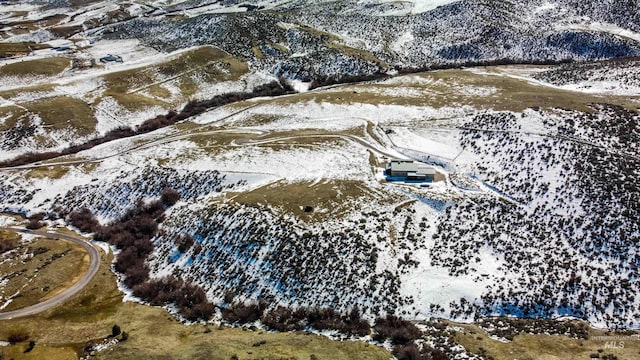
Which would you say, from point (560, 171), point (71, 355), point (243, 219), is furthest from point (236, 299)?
point (560, 171)

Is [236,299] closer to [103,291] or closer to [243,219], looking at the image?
[243,219]

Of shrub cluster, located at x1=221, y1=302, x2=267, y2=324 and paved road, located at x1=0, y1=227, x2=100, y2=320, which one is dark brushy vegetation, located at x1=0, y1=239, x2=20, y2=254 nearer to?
paved road, located at x1=0, y1=227, x2=100, y2=320

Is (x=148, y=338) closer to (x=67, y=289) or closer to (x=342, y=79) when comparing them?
(x=67, y=289)

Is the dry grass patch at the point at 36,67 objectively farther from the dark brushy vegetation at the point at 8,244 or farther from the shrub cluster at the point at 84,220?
the dark brushy vegetation at the point at 8,244

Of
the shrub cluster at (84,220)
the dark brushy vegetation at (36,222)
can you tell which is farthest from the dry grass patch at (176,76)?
the shrub cluster at (84,220)

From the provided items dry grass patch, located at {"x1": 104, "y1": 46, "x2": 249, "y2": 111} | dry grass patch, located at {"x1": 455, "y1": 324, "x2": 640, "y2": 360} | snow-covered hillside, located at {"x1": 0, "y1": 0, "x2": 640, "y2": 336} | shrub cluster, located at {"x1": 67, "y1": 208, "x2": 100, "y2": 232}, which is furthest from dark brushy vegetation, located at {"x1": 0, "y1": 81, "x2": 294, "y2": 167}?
dry grass patch, located at {"x1": 455, "y1": 324, "x2": 640, "y2": 360}
